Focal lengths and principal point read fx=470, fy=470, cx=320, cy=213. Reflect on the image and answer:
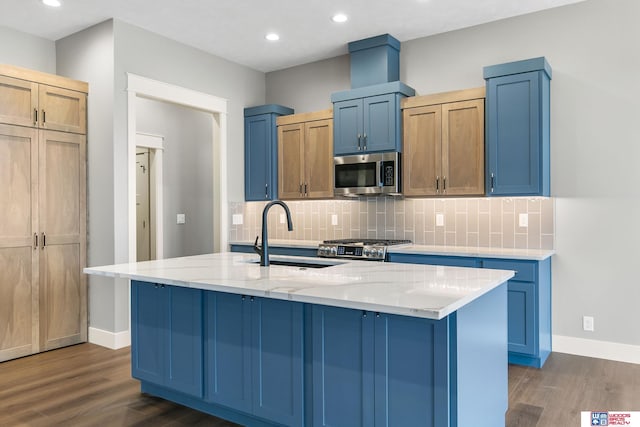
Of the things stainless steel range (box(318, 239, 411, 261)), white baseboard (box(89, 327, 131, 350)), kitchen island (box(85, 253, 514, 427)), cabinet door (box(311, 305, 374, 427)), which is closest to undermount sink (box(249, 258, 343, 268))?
kitchen island (box(85, 253, 514, 427))

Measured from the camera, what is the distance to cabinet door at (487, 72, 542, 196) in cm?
379

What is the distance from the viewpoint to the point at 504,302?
8.45 ft

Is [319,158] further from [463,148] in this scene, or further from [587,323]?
[587,323]

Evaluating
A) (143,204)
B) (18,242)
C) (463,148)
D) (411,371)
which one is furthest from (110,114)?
(411,371)

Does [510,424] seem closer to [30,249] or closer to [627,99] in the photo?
[627,99]

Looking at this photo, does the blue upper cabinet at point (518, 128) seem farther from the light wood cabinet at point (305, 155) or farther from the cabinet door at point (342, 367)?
the cabinet door at point (342, 367)

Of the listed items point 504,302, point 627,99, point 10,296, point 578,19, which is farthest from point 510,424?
point 10,296

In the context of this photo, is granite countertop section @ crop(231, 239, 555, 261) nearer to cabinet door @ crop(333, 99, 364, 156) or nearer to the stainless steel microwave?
the stainless steel microwave

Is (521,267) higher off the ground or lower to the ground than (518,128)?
lower

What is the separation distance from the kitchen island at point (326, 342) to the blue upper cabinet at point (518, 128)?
160 cm

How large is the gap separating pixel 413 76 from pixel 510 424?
337cm

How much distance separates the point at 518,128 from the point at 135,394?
3514mm

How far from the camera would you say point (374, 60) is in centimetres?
475

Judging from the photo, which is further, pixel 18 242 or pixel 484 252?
pixel 18 242
